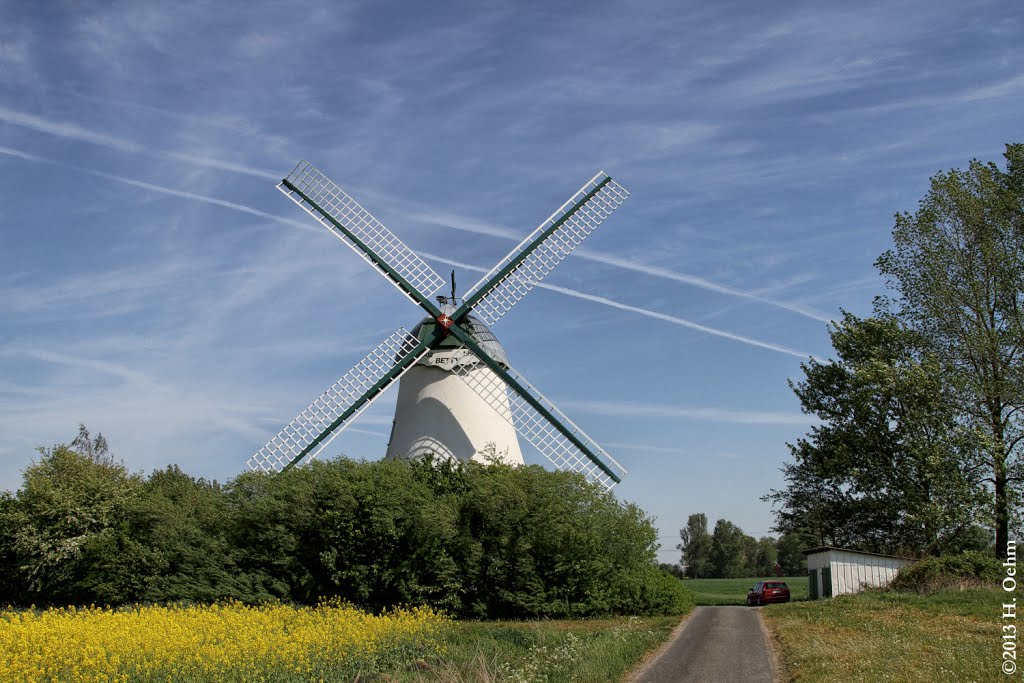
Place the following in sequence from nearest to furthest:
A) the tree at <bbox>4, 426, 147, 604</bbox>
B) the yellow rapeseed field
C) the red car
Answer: the yellow rapeseed field → the tree at <bbox>4, 426, 147, 604</bbox> → the red car

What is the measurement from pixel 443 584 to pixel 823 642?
11.5m

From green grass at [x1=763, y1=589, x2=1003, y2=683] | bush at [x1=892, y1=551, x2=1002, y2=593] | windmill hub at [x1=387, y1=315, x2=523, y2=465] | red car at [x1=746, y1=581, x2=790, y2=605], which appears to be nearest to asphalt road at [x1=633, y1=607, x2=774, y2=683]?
green grass at [x1=763, y1=589, x2=1003, y2=683]

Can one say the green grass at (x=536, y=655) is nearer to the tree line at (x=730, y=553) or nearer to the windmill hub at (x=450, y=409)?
the windmill hub at (x=450, y=409)

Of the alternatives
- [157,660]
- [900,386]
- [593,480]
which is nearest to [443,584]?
[593,480]

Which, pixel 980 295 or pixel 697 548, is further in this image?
pixel 697 548

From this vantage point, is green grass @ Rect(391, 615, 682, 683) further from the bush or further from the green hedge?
the bush

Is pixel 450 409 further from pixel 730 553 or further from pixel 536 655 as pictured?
pixel 730 553

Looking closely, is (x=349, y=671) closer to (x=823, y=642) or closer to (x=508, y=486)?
(x=823, y=642)

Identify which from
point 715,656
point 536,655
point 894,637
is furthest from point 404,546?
point 894,637

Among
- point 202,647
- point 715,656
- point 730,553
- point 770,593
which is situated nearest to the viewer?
point 202,647

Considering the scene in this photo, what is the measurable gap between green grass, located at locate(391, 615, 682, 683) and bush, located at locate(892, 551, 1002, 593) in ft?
32.2

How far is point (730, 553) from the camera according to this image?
99125 mm

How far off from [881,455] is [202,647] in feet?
93.7

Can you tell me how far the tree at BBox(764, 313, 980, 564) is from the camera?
29.8 m
